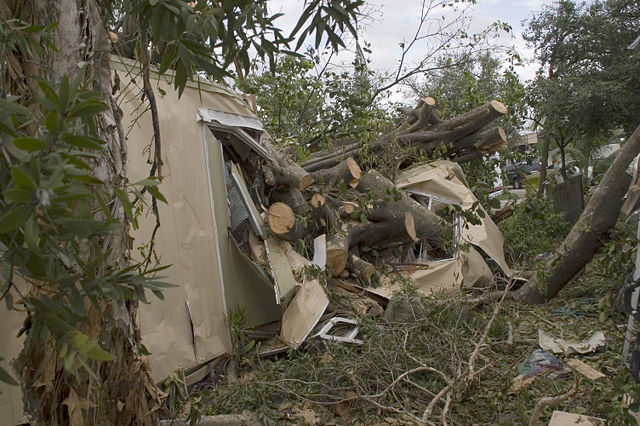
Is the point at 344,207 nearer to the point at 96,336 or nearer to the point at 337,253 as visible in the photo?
the point at 337,253

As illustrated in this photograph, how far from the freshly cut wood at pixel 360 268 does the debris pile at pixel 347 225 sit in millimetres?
11

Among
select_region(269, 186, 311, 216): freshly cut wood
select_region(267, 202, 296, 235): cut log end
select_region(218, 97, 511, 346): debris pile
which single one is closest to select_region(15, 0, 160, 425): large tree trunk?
select_region(218, 97, 511, 346): debris pile

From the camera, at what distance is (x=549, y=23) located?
40.3 ft

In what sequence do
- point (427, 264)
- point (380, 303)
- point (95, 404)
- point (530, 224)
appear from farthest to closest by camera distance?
point (530, 224) → point (427, 264) → point (380, 303) → point (95, 404)

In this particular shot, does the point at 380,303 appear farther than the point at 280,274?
Yes

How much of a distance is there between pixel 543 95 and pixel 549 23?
159cm

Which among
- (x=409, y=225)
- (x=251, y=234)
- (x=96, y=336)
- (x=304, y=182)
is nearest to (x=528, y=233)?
(x=409, y=225)

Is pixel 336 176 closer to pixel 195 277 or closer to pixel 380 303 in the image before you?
pixel 380 303

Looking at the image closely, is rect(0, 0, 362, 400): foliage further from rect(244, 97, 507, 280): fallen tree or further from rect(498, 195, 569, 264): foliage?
rect(498, 195, 569, 264): foliage

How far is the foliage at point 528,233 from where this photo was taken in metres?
8.00

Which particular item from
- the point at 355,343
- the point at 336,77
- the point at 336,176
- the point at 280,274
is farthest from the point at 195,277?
the point at 336,77

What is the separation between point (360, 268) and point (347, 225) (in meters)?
0.53

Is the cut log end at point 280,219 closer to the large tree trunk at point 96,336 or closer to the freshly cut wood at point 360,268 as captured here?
the freshly cut wood at point 360,268

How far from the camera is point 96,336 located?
208cm
